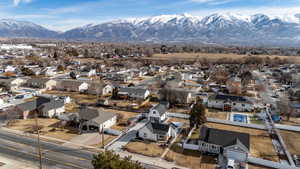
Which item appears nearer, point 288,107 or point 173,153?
point 173,153

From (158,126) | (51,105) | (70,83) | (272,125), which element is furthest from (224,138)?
(70,83)

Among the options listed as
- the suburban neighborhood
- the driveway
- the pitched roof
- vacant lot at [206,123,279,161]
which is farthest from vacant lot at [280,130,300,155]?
the driveway

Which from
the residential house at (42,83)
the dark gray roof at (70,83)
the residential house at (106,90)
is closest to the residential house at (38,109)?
the residential house at (106,90)

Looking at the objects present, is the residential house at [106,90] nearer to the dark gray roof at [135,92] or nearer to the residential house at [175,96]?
the dark gray roof at [135,92]

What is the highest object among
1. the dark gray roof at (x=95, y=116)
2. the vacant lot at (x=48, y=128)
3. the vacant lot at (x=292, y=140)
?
the dark gray roof at (x=95, y=116)

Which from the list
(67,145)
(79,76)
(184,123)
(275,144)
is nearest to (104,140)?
(67,145)

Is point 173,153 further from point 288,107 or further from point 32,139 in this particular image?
point 288,107

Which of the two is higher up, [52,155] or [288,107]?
[288,107]
